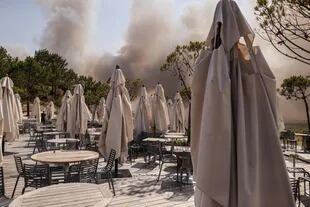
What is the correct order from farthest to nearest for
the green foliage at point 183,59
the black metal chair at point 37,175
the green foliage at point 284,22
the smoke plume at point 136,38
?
1. the smoke plume at point 136,38
2. the green foliage at point 183,59
3. the green foliage at point 284,22
4. the black metal chair at point 37,175

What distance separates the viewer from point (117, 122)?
8586 millimetres

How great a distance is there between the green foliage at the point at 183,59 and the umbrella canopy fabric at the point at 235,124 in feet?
48.3

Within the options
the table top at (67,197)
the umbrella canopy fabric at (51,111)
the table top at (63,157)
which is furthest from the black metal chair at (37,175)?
the umbrella canopy fabric at (51,111)

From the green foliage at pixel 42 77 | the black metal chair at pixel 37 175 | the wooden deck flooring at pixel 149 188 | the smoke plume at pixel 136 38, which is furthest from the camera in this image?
the smoke plume at pixel 136 38

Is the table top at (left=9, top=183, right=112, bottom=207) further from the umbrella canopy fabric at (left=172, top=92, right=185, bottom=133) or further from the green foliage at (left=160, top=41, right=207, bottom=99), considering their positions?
the green foliage at (left=160, top=41, right=207, bottom=99)

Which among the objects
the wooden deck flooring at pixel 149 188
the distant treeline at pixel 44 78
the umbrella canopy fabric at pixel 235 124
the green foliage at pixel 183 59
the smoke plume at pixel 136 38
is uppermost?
the smoke plume at pixel 136 38

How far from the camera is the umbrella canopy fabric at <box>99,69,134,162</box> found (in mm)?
8516

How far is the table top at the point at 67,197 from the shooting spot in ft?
12.1

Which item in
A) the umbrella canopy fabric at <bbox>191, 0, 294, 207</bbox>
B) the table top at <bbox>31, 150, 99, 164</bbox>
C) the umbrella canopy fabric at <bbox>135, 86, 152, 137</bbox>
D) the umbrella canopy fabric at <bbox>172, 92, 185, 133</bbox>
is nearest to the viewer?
the umbrella canopy fabric at <bbox>191, 0, 294, 207</bbox>

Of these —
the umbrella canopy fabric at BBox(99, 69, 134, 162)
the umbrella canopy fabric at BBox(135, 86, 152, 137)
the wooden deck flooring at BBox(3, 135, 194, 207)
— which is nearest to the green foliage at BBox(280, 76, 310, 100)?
the umbrella canopy fabric at BBox(135, 86, 152, 137)

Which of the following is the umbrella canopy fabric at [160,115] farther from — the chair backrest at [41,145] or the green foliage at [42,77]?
the green foliage at [42,77]

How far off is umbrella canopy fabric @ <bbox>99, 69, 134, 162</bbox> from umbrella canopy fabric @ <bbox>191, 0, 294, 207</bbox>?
5.73 m

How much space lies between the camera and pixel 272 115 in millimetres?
2746

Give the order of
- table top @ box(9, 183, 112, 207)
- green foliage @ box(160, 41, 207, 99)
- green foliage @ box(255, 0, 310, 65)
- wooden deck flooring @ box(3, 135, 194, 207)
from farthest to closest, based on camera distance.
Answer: green foliage @ box(160, 41, 207, 99), green foliage @ box(255, 0, 310, 65), wooden deck flooring @ box(3, 135, 194, 207), table top @ box(9, 183, 112, 207)
